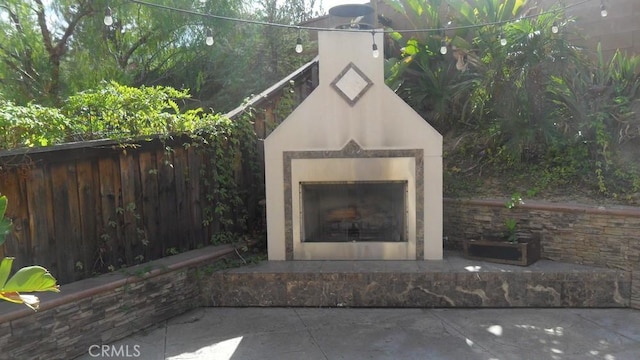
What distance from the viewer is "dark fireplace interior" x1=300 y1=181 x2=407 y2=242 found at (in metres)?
5.96

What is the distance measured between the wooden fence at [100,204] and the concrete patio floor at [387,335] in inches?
35.6

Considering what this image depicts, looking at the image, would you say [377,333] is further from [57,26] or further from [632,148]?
[57,26]

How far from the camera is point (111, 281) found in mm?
4594

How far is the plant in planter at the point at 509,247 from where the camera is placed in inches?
213

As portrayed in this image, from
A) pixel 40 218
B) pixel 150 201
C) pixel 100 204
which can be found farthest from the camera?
pixel 150 201

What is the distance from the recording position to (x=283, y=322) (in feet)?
16.5

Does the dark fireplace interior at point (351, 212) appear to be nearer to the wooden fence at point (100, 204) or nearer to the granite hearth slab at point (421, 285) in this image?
the granite hearth slab at point (421, 285)

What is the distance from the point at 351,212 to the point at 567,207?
Answer: 2520 mm

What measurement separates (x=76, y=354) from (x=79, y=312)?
36cm

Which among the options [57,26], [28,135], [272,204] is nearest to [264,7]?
[57,26]

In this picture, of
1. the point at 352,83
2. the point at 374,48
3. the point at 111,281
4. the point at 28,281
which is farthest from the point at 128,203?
the point at 374,48

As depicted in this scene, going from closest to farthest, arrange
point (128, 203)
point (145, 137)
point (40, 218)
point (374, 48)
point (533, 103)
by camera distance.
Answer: point (40, 218)
point (128, 203)
point (145, 137)
point (374, 48)
point (533, 103)

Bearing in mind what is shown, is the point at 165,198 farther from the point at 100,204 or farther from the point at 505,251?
the point at 505,251

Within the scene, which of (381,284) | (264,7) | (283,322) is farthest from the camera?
(264,7)
